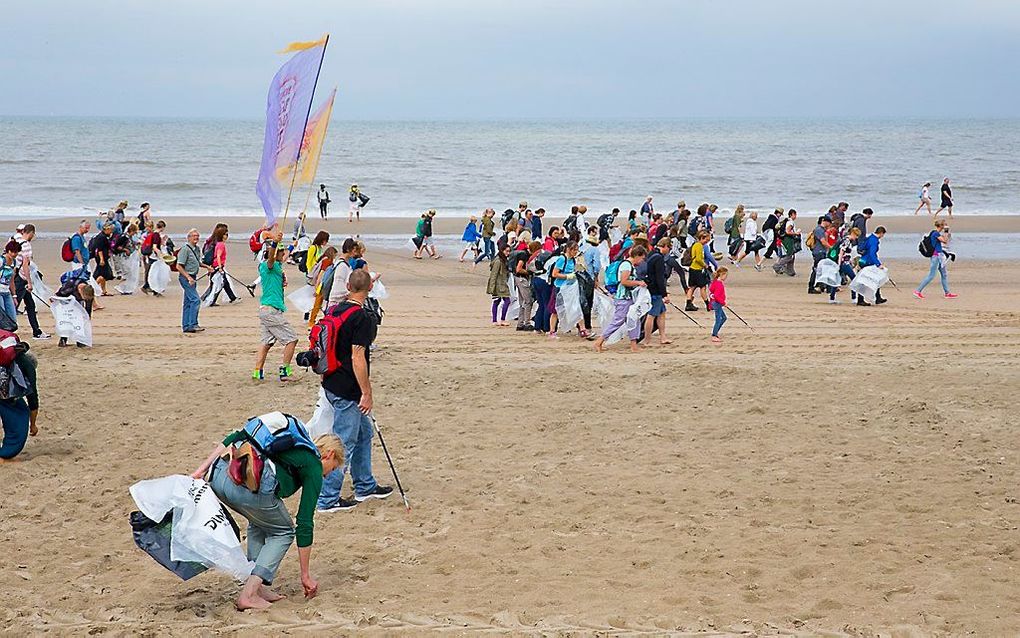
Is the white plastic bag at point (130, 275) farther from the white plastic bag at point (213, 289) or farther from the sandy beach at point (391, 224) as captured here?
the sandy beach at point (391, 224)

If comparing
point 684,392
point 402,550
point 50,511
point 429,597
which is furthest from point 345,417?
point 684,392

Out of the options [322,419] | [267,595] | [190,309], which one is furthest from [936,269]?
[267,595]

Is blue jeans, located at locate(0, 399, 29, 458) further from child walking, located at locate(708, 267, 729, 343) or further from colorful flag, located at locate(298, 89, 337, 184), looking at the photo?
child walking, located at locate(708, 267, 729, 343)

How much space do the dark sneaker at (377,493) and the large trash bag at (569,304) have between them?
21.4 ft

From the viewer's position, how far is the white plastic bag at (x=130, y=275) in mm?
18000

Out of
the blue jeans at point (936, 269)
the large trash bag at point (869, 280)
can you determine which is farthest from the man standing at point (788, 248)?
the large trash bag at point (869, 280)

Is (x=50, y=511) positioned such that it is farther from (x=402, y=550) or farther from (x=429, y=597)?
(x=429, y=597)

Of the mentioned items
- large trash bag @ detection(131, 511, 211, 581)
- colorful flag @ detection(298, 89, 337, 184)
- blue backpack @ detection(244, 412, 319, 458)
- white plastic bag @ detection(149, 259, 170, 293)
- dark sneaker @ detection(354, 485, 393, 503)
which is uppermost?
colorful flag @ detection(298, 89, 337, 184)

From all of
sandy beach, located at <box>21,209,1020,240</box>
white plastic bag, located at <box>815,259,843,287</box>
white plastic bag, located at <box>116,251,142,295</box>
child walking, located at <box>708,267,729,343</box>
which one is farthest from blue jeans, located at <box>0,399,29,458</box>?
sandy beach, located at <box>21,209,1020,240</box>

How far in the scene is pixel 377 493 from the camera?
296 inches

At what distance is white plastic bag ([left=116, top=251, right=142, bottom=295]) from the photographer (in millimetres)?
18000

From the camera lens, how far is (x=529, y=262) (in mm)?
14258

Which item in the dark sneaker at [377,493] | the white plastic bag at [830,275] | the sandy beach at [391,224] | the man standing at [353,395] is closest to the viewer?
the man standing at [353,395]

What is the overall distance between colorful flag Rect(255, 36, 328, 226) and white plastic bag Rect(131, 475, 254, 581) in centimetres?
407
